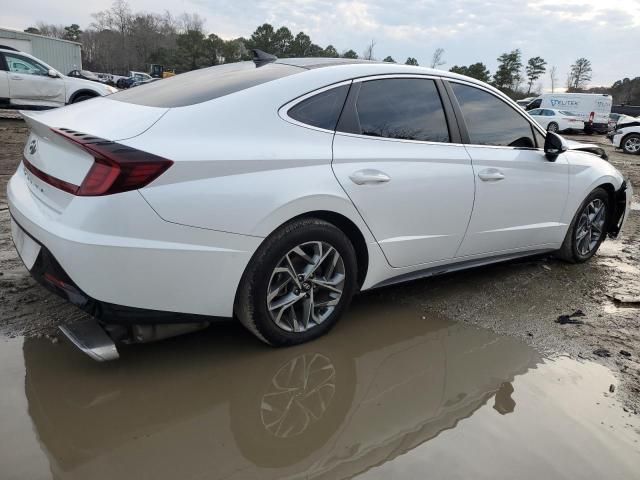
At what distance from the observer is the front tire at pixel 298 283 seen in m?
2.73

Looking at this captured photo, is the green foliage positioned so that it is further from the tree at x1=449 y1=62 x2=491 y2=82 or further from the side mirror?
the side mirror

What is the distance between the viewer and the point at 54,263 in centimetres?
240

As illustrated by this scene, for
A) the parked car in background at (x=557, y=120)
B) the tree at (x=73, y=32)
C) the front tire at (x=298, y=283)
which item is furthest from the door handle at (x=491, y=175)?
the tree at (x=73, y=32)

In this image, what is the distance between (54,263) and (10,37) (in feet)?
125

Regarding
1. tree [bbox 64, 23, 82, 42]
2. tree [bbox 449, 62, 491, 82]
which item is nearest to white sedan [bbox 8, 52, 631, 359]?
tree [bbox 449, 62, 491, 82]

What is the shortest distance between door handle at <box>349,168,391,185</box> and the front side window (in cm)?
1440

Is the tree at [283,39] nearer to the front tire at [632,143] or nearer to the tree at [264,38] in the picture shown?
the tree at [264,38]

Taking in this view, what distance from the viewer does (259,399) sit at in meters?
2.59

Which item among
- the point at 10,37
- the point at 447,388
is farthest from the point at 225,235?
the point at 10,37

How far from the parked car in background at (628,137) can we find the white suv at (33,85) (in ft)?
54.9

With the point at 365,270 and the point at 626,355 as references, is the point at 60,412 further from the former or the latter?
the point at 626,355

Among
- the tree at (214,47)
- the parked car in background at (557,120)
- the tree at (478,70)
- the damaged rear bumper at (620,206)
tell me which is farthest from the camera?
the tree at (214,47)

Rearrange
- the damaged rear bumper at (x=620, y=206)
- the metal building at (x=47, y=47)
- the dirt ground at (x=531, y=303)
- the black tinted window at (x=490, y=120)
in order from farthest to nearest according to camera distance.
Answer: the metal building at (x=47, y=47), the damaged rear bumper at (x=620, y=206), the black tinted window at (x=490, y=120), the dirt ground at (x=531, y=303)

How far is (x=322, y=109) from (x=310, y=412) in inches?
63.9
